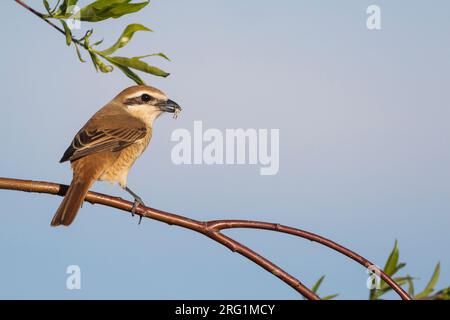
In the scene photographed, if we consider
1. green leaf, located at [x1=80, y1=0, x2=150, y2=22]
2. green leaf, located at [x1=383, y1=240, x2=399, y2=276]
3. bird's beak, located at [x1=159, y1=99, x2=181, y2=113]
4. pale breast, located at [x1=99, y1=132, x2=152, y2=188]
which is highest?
bird's beak, located at [x1=159, y1=99, x2=181, y2=113]

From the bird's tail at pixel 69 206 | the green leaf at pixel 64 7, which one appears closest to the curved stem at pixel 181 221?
the bird's tail at pixel 69 206

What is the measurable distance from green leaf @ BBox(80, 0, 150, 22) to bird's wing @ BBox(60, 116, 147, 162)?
2438mm

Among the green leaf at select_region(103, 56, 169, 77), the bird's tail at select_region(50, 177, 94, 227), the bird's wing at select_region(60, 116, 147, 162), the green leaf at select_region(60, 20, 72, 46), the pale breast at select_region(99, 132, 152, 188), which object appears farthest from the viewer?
the pale breast at select_region(99, 132, 152, 188)

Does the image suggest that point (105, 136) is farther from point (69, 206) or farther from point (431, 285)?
point (431, 285)

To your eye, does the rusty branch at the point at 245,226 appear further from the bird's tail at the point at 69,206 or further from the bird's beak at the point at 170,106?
the bird's beak at the point at 170,106

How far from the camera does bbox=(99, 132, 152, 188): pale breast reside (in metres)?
6.27

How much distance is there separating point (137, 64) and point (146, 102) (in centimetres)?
398

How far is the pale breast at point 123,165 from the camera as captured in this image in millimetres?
6273

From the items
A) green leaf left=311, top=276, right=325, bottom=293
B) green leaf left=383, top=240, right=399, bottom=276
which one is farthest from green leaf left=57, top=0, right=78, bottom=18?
green leaf left=383, top=240, right=399, bottom=276

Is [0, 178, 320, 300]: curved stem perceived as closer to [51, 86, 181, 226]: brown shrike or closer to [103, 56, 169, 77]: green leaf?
[51, 86, 181, 226]: brown shrike
